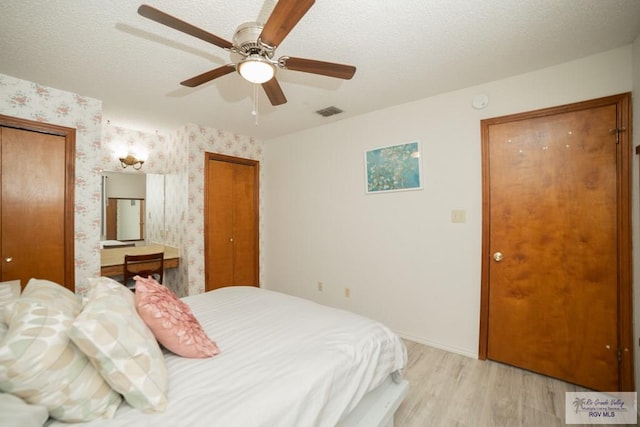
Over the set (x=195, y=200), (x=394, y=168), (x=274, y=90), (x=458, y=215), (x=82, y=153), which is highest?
(x=274, y=90)

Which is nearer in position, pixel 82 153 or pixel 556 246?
pixel 556 246

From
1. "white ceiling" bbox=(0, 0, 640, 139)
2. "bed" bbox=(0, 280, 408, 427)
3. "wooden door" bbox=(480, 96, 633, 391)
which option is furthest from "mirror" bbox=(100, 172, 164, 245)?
"wooden door" bbox=(480, 96, 633, 391)

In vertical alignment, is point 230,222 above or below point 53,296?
above

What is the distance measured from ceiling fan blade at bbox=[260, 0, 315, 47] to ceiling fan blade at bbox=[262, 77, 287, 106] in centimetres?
36

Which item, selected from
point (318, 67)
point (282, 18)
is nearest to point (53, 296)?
point (282, 18)

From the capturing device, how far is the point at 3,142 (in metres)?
2.33

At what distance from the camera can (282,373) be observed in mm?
1151

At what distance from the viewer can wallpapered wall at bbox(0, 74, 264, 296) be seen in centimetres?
250

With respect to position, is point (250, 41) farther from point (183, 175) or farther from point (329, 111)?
point (183, 175)

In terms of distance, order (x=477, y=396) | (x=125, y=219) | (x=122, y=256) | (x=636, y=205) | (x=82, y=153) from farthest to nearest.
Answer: (x=125, y=219), (x=122, y=256), (x=82, y=153), (x=477, y=396), (x=636, y=205)

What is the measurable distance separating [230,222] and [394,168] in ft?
7.97

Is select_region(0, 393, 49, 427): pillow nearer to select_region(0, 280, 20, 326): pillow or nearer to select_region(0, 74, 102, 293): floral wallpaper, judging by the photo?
select_region(0, 280, 20, 326): pillow

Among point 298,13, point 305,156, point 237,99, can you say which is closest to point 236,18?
point 298,13

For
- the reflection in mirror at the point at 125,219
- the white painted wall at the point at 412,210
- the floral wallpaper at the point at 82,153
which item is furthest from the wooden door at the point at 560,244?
the reflection in mirror at the point at 125,219
